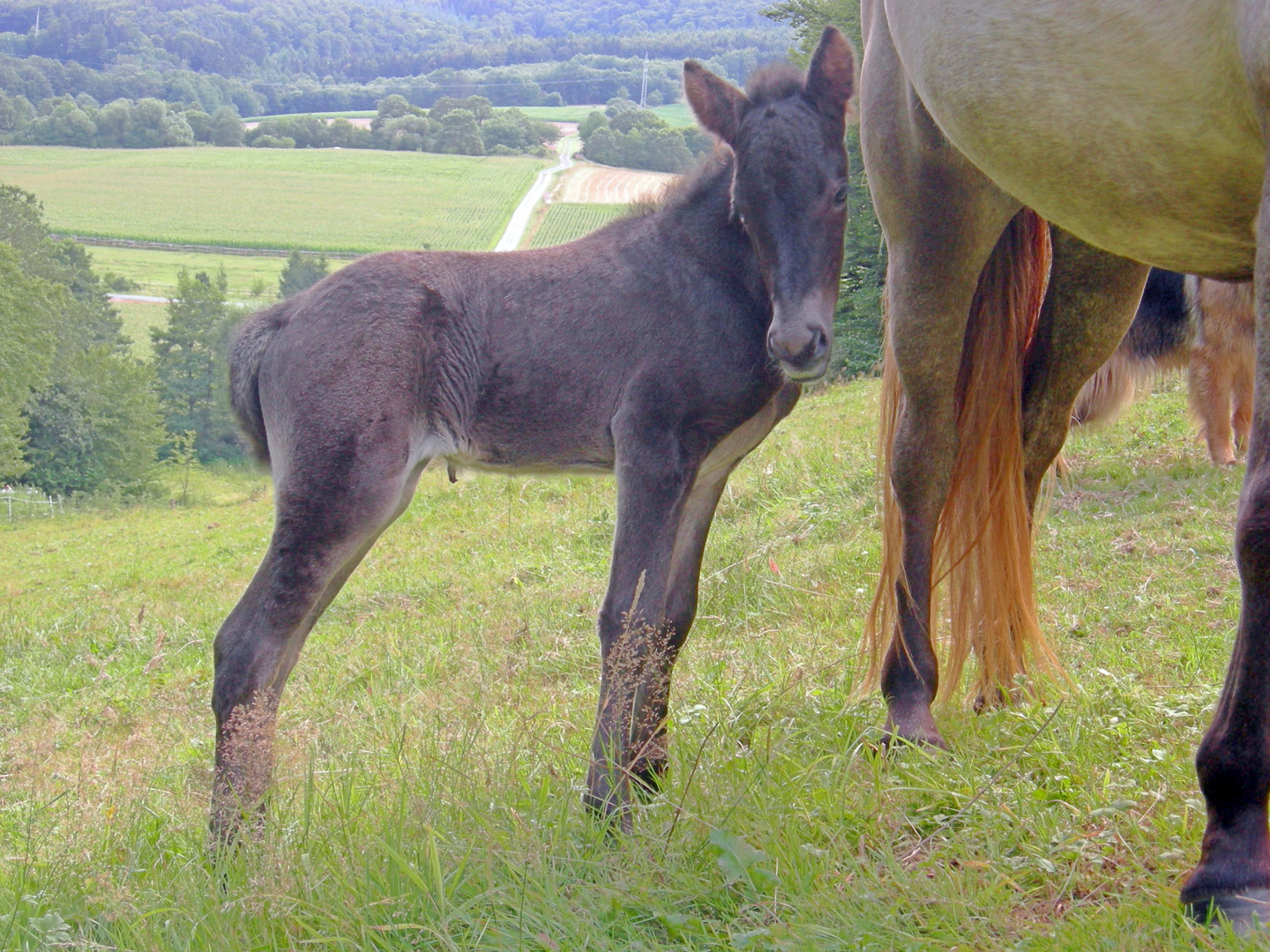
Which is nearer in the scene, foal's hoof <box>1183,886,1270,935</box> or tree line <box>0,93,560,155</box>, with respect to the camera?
foal's hoof <box>1183,886,1270,935</box>

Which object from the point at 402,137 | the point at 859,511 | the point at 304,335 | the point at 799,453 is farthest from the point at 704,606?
the point at 402,137

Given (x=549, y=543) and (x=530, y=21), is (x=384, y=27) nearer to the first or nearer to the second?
(x=530, y=21)

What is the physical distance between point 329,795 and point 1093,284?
2592mm

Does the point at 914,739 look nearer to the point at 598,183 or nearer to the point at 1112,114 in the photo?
the point at 1112,114

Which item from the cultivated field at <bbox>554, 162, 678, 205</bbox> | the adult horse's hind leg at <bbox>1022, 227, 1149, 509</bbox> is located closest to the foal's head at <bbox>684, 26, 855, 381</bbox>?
the adult horse's hind leg at <bbox>1022, 227, 1149, 509</bbox>

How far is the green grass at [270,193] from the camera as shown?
5150 cm

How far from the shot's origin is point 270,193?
6162 centimetres

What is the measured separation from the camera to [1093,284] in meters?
2.96

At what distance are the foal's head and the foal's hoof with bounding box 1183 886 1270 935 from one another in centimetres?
158

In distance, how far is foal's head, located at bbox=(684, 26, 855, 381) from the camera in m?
2.84

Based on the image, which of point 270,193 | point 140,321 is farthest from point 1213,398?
point 270,193

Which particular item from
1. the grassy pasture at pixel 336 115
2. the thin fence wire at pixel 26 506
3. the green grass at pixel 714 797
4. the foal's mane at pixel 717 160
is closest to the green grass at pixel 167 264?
the grassy pasture at pixel 336 115

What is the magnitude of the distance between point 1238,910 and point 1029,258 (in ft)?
6.59

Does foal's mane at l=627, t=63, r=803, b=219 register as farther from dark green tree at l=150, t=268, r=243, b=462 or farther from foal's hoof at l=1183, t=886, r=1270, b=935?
dark green tree at l=150, t=268, r=243, b=462
